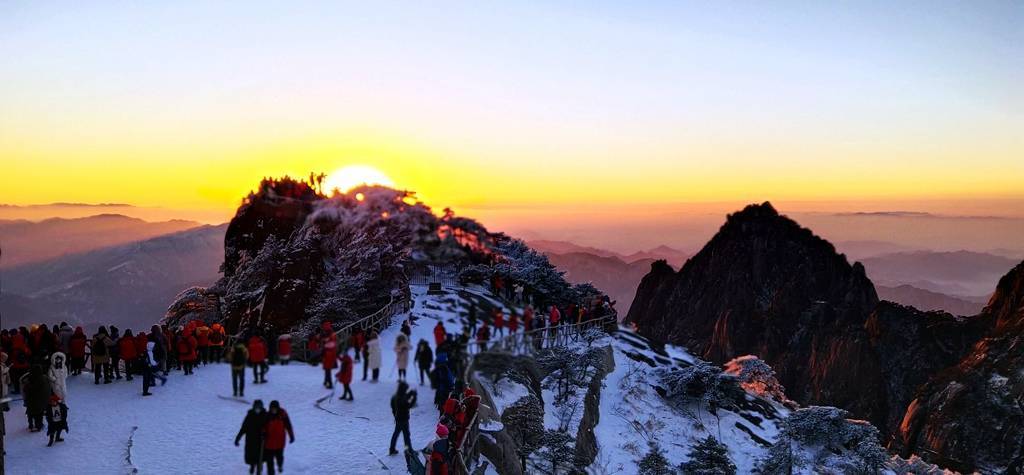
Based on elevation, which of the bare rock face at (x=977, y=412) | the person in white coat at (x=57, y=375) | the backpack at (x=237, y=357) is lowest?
the bare rock face at (x=977, y=412)

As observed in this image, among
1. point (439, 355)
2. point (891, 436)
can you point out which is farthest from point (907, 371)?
point (439, 355)

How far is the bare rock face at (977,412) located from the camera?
58.8 meters

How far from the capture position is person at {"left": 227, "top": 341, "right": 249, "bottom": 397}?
1755 centimetres

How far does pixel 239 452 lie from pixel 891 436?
70.0 metres

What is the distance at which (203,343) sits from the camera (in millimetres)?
22625

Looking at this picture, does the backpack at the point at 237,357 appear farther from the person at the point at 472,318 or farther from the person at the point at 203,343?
the person at the point at 472,318

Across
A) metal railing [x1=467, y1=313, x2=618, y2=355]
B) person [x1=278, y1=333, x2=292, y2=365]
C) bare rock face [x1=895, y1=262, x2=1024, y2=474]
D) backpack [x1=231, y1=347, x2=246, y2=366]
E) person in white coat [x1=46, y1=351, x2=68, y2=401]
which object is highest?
backpack [x1=231, y1=347, x2=246, y2=366]

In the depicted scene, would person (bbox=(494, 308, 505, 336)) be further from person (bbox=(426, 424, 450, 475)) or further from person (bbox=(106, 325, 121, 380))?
person (bbox=(426, 424, 450, 475))

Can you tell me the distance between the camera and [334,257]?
42.1 meters

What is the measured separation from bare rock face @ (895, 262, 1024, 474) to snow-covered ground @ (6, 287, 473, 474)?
5983cm

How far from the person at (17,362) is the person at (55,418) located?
572 cm

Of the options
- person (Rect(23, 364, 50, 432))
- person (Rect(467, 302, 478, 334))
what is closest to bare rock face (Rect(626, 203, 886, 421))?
person (Rect(467, 302, 478, 334))

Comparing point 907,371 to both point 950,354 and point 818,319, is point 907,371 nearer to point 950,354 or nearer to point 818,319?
point 950,354

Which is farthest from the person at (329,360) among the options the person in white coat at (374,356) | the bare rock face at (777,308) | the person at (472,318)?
the bare rock face at (777,308)
